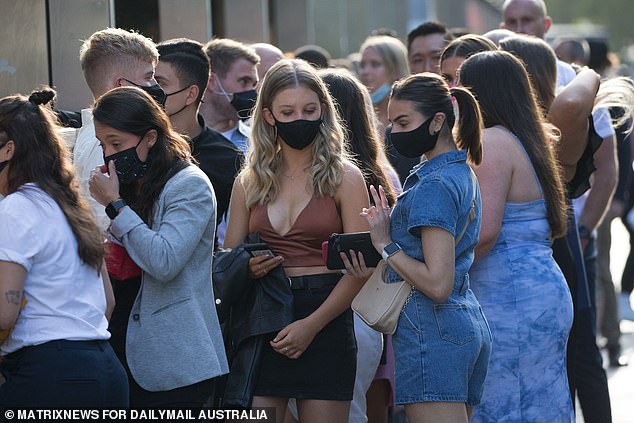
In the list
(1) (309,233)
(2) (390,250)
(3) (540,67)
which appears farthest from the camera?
(3) (540,67)

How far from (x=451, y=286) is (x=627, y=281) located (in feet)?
29.9

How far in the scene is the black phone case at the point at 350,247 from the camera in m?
4.82

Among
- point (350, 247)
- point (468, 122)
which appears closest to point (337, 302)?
point (350, 247)

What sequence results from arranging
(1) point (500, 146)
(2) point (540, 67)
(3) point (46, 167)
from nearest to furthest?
(3) point (46, 167), (1) point (500, 146), (2) point (540, 67)

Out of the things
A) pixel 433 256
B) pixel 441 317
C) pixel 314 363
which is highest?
pixel 433 256

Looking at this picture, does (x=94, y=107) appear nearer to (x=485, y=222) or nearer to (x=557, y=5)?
(x=485, y=222)

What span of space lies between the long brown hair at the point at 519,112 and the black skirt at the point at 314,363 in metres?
1.00

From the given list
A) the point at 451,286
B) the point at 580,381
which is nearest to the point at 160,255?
the point at 451,286

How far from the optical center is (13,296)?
4.05 meters

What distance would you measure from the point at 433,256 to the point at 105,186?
1.25 m

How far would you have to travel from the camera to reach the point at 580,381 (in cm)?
661

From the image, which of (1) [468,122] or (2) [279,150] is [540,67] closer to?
(1) [468,122]

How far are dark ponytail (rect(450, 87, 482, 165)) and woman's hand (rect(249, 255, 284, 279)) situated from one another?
0.89m

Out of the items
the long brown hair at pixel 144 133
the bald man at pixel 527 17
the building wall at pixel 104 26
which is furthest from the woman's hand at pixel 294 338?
the bald man at pixel 527 17
